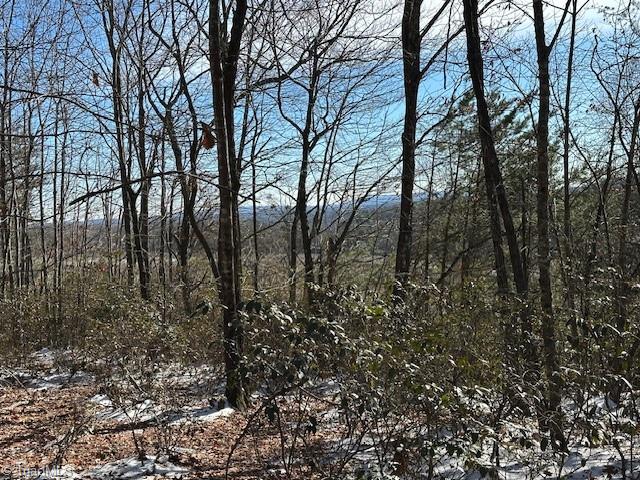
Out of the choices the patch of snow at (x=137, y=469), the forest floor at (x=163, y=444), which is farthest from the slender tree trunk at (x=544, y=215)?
the patch of snow at (x=137, y=469)

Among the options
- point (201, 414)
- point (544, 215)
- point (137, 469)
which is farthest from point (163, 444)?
point (544, 215)

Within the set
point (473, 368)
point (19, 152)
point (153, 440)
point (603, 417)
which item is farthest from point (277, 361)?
point (19, 152)

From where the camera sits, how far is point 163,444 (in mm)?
5047

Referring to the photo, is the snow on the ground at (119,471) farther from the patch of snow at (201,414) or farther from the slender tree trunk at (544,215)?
the slender tree trunk at (544,215)

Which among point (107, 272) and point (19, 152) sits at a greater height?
point (19, 152)

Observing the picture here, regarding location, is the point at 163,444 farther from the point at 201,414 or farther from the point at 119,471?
the point at 201,414

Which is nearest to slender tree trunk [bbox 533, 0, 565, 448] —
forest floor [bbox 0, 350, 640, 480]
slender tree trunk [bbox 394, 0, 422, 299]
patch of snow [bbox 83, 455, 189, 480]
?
forest floor [bbox 0, 350, 640, 480]

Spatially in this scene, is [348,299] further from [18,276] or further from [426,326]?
[18,276]

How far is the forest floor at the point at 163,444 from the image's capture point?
4109 mm

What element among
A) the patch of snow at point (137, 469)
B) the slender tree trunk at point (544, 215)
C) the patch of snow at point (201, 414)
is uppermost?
the slender tree trunk at point (544, 215)

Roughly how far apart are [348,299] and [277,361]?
0.70 m

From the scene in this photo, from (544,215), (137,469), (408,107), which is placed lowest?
(137,469)

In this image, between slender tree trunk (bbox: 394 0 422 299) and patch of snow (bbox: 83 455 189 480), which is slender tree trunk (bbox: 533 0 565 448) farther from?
slender tree trunk (bbox: 394 0 422 299)

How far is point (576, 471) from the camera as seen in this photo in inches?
161
